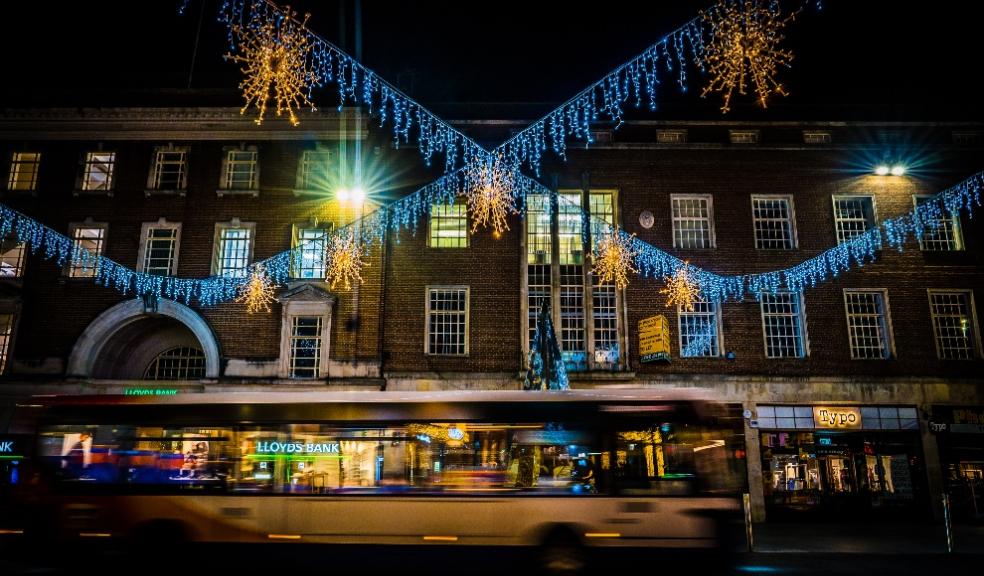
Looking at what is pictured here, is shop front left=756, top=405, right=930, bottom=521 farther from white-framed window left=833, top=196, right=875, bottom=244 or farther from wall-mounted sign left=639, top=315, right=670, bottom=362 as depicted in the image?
white-framed window left=833, top=196, right=875, bottom=244

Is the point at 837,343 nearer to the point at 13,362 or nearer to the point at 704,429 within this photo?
the point at 704,429

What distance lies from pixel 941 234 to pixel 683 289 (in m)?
10.3

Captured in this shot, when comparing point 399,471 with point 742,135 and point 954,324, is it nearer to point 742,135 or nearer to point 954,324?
point 742,135

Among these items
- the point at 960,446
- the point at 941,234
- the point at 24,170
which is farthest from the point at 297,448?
the point at 941,234

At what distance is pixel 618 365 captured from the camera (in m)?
20.2

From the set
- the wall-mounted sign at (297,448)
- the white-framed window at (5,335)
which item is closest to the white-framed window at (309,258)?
the white-framed window at (5,335)

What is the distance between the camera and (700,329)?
20703mm

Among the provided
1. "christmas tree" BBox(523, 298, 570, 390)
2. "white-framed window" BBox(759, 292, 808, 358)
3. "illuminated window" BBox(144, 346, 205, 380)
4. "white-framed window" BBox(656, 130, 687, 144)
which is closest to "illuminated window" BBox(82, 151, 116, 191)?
"illuminated window" BBox(144, 346, 205, 380)

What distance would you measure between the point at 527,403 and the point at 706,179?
15.0m

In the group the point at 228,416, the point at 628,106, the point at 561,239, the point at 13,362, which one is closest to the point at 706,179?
the point at 628,106

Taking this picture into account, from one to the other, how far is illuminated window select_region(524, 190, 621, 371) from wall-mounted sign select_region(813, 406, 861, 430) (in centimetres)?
682

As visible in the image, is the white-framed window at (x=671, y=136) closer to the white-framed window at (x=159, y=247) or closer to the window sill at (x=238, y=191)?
the window sill at (x=238, y=191)

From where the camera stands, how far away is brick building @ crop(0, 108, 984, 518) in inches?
791

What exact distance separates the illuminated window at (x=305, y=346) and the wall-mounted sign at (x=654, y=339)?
10.6 meters
